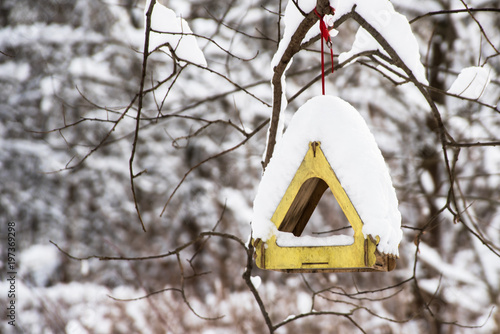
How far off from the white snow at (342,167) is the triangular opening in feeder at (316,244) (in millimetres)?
17

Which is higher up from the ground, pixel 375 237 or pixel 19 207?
pixel 19 207

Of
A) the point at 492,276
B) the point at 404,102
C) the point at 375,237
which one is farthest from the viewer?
the point at 404,102

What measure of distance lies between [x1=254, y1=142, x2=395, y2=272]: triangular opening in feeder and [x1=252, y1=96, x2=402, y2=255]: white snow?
0.02 metres

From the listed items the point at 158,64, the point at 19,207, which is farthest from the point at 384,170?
the point at 19,207

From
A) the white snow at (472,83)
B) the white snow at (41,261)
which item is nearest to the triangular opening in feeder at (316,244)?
the white snow at (472,83)

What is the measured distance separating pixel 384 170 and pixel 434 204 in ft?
16.7

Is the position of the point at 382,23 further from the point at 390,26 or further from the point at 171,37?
the point at 171,37

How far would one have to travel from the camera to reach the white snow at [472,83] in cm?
176

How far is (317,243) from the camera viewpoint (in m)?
1.56

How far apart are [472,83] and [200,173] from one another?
8.81 m

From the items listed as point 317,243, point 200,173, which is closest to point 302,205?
point 317,243

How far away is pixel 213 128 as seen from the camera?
9891mm

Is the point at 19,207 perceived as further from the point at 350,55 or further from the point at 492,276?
the point at 350,55

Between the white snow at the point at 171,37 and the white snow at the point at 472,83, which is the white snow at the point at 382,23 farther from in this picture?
the white snow at the point at 171,37
